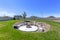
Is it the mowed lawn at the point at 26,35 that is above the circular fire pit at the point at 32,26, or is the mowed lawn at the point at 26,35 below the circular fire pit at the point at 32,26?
below

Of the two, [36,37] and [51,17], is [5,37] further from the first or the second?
[51,17]

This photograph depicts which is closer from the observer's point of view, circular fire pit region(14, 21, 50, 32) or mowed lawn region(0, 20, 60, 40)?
mowed lawn region(0, 20, 60, 40)

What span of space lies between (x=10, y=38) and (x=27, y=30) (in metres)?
3.86

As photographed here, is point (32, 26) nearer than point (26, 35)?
No

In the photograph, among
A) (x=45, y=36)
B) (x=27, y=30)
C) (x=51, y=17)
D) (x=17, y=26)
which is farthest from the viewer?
(x=51, y=17)

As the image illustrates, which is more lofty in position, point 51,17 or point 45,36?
point 51,17

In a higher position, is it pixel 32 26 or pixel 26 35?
pixel 32 26

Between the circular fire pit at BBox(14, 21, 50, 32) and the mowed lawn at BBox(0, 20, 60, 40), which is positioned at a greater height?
the circular fire pit at BBox(14, 21, 50, 32)

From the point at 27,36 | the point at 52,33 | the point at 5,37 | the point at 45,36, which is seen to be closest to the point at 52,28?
the point at 52,33

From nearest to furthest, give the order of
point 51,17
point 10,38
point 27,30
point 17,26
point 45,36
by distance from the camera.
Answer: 1. point 10,38
2. point 45,36
3. point 27,30
4. point 17,26
5. point 51,17

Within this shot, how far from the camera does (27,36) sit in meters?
17.0

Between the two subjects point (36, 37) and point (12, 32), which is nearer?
point (36, 37)

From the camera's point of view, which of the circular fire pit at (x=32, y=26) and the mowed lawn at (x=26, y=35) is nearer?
the mowed lawn at (x=26, y=35)

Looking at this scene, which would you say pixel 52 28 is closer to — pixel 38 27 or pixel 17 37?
pixel 38 27
